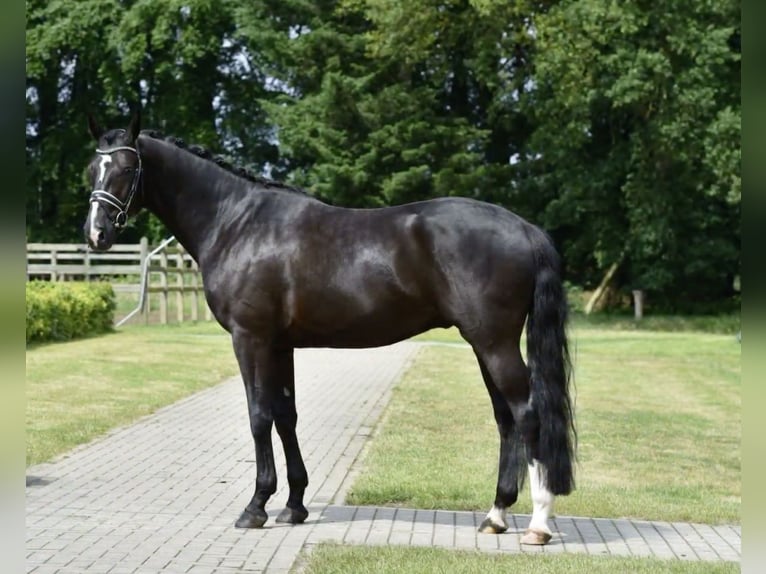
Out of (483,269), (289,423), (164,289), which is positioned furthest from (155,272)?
(483,269)

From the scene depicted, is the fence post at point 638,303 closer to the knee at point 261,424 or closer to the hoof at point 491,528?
the hoof at point 491,528

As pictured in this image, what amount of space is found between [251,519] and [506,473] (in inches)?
65.9

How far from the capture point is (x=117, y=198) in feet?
20.5

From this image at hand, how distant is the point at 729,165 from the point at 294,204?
2370 cm

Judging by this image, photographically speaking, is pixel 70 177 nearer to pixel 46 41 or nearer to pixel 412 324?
pixel 46 41

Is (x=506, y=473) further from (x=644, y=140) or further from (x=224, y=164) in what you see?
(x=644, y=140)

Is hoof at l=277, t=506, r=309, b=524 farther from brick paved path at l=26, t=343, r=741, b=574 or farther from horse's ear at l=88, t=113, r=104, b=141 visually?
horse's ear at l=88, t=113, r=104, b=141

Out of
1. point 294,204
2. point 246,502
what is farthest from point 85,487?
point 294,204

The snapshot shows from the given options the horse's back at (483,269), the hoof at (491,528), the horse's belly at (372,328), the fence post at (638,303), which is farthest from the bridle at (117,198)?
the fence post at (638,303)

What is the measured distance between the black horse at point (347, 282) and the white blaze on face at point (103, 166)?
1 centimetres

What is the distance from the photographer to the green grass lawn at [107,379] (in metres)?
10.5

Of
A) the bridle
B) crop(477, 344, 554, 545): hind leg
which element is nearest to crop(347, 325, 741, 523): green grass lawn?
crop(477, 344, 554, 545): hind leg

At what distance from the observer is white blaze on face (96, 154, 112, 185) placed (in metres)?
6.20

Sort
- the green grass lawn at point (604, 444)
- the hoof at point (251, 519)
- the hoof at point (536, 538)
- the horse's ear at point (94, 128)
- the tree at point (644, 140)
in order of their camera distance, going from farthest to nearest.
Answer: the tree at point (644, 140) < the green grass lawn at point (604, 444) < the hoof at point (251, 519) < the horse's ear at point (94, 128) < the hoof at point (536, 538)
